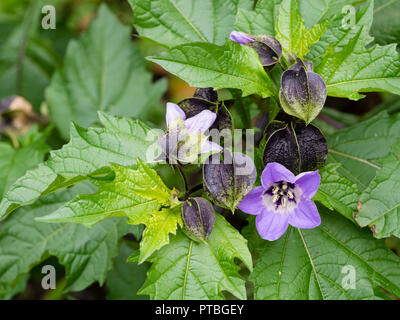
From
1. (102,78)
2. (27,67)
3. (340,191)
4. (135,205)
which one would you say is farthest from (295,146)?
(27,67)

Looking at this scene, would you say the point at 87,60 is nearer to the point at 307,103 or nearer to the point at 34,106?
the point at 34,106

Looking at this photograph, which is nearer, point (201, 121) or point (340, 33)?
point (201, 121)

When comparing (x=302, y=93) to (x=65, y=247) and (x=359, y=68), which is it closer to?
(x=359, y=68)

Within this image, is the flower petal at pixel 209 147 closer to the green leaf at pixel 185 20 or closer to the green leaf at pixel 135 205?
the green leaf at pixel 135 205

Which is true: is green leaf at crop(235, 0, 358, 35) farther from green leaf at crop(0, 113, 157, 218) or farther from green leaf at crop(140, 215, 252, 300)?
green leaf at crop(140, 215, 252, 300)

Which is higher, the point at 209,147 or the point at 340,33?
the point at 340,33

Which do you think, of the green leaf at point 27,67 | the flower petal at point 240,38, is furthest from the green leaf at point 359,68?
the green leaf at point 27,67

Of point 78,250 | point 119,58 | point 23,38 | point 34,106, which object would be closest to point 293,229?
point 78,250
